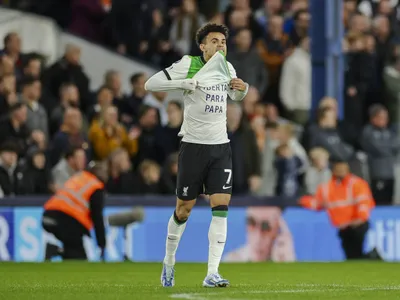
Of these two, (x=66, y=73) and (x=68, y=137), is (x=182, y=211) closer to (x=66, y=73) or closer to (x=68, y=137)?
(x=68, y=137)

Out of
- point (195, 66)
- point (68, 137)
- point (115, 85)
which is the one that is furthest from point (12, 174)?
point (195, 66)

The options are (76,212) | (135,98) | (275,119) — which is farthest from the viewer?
(135,98)

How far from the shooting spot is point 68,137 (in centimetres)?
1811

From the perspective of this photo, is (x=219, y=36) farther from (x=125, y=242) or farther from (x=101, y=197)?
(x=125, y=242)

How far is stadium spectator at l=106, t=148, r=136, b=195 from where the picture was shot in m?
18.0

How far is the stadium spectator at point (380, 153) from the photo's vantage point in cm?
1942

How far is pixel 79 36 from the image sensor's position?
21.9 metres

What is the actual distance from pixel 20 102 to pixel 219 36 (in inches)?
295

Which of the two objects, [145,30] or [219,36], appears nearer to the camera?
[219,36]

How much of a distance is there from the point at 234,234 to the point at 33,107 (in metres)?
3.38

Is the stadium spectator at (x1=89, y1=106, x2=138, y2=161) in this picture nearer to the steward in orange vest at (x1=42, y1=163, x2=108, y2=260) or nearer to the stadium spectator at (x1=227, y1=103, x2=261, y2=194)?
the steward in orange vest at (x1=42, y1=163, x2=108, y2=260)

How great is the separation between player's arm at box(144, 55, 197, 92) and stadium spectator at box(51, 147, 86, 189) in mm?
6341

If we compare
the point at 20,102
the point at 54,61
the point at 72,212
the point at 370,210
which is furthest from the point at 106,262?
the point at 54,61

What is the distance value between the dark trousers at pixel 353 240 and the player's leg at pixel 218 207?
7.13 m
